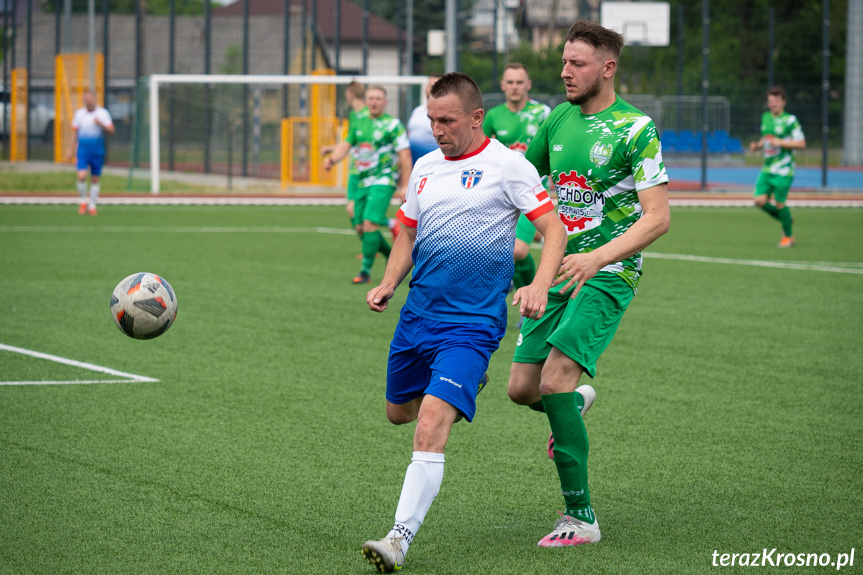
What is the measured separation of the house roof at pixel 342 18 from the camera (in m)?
66.9

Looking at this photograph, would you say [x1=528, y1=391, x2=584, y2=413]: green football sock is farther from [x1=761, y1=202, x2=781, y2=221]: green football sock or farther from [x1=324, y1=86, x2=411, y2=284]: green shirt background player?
[x1=761, y1=202, x2=781, y2=221]: green football sock

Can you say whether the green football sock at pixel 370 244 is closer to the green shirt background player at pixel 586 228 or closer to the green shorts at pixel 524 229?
the green shorts at pixel 524 229

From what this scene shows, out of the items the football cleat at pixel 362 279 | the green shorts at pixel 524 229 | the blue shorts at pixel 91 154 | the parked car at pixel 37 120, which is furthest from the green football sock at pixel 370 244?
the parked car at pixel 37 120

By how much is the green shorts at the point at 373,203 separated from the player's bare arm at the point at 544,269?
25.5ft

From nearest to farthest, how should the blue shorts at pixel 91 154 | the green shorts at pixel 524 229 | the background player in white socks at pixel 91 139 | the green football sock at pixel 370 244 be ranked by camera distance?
the green shorts at pixel 524 229 < the green football sock at pixel 370 244 < the background player in white socks at pixel 91 139 < the blue shorts at pixel 91 154

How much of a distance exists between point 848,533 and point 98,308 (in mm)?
7803

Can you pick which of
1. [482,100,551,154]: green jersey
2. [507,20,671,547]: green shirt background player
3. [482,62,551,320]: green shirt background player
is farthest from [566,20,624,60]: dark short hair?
[482,100,551,154]: green jersey

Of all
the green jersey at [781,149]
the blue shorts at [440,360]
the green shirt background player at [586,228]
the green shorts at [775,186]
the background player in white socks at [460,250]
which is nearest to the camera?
the blue shorts at [440,360]

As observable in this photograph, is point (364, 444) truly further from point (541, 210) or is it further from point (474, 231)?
point (541, 210)

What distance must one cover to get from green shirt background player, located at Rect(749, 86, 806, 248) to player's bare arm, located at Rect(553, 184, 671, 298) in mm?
12454

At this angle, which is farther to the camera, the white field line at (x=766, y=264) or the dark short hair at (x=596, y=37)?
the white field line at (x=766, y=264)

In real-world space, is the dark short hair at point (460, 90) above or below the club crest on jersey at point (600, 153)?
above

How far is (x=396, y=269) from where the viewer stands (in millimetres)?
4539

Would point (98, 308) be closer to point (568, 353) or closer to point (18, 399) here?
point (18, 399)
